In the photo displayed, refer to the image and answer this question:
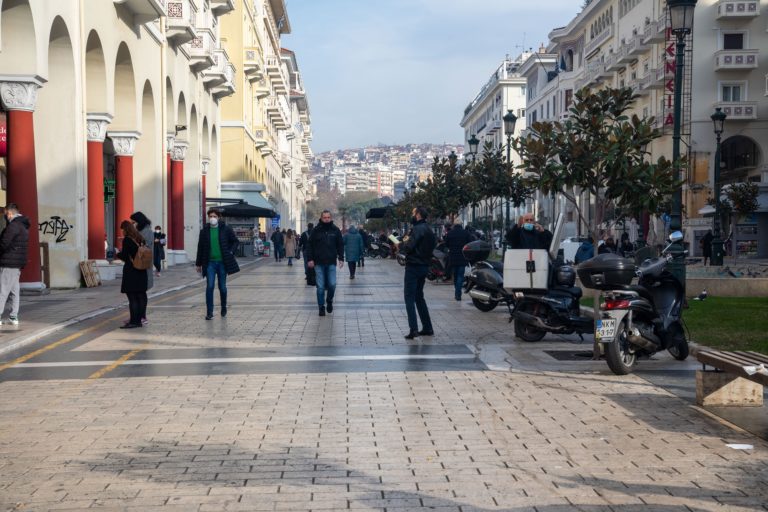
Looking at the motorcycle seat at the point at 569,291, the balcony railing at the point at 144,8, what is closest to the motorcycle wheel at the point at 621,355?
the motorcycle seat at the point at 569,291

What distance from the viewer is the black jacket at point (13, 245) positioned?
14008mm

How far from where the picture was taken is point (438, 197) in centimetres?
4709

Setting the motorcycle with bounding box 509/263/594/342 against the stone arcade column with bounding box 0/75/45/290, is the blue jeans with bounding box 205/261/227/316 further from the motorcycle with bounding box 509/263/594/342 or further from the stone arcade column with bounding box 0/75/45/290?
the motorcycle with bounding box 509/263/594/342

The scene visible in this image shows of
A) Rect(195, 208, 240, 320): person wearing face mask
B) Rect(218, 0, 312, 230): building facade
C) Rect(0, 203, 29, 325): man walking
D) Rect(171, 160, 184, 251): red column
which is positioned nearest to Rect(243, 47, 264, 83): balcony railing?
Rect(218, 0, 312, 230): building facade

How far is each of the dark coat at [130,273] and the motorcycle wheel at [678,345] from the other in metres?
7.83

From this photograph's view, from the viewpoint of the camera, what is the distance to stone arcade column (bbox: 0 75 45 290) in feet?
65.1

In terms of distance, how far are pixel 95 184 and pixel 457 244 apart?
31.8ft

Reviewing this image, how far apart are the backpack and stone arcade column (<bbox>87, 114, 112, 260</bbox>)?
10.4 meters

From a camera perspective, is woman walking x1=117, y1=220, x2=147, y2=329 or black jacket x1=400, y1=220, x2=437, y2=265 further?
woman walking x1=117, y1=220, x2=147, y2=329

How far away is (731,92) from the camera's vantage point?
52906mm

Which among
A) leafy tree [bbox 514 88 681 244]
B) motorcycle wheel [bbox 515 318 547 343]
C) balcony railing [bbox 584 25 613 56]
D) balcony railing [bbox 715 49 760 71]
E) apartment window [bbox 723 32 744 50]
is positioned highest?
balcony railing [bbox 584 25 613 56]

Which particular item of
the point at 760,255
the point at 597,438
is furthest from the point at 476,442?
the point at 760,255

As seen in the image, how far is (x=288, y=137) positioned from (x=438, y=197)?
5889cm

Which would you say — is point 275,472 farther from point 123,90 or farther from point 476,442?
point 123,90
